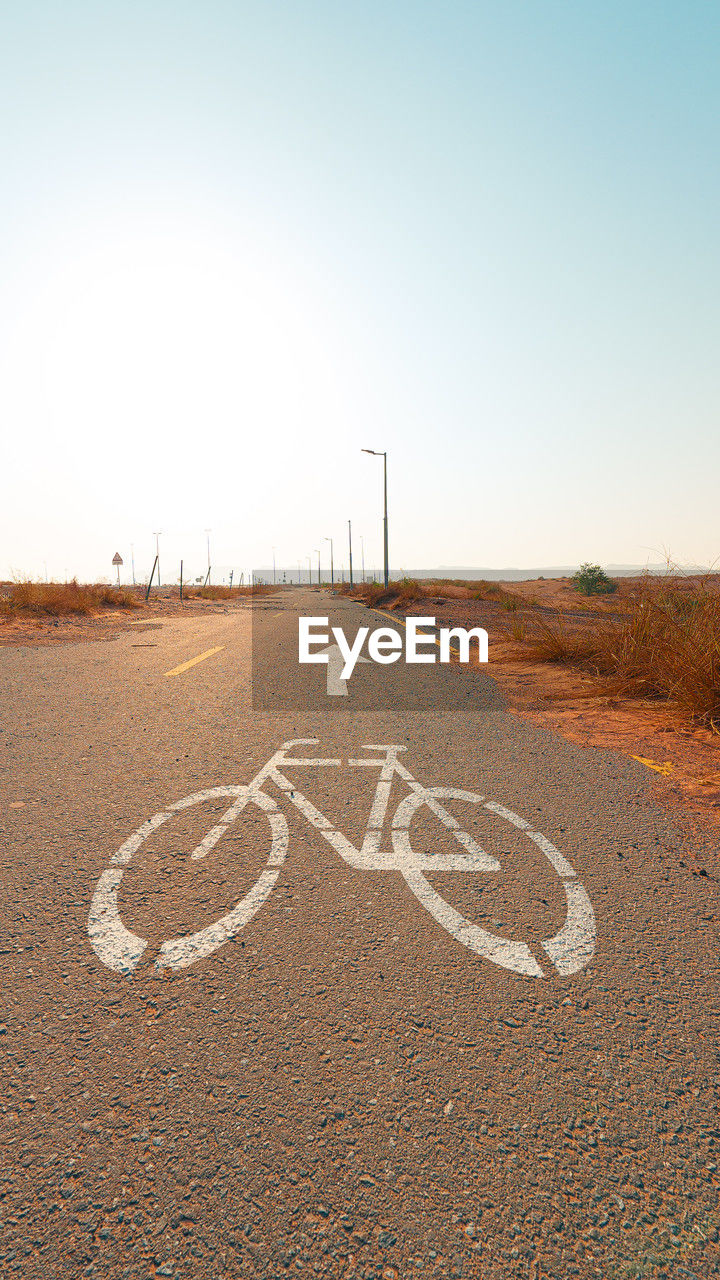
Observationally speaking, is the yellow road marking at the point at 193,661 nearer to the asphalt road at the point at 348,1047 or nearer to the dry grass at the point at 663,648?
the asphalt road at the point at 348,1047

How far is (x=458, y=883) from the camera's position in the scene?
2.75 metres

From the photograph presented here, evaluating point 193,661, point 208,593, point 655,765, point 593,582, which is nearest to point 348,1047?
point 655,765

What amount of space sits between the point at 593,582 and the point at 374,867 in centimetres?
3659

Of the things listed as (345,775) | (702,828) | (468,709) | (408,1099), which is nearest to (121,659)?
(468,709)

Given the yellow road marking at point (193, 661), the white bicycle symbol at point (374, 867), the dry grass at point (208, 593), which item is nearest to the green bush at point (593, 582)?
the dry grass at point (208, 593)

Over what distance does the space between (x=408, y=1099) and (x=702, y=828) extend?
8.15ft

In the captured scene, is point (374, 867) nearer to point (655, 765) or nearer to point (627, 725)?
point (655, 765)

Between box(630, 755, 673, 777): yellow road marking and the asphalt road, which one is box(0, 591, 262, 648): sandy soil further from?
box(630, 755, 673, 777): yellow road marking

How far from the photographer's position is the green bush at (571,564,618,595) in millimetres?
36438

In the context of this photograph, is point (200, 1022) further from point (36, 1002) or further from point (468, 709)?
point (468, 709)

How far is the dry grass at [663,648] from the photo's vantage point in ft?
18.6

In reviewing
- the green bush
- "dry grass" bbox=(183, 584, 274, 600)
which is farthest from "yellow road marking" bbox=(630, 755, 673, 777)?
"dry grass" bbox=(183, 584, 274, 600)

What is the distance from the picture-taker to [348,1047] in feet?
5.91

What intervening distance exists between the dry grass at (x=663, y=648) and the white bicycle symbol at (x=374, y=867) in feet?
9.69
